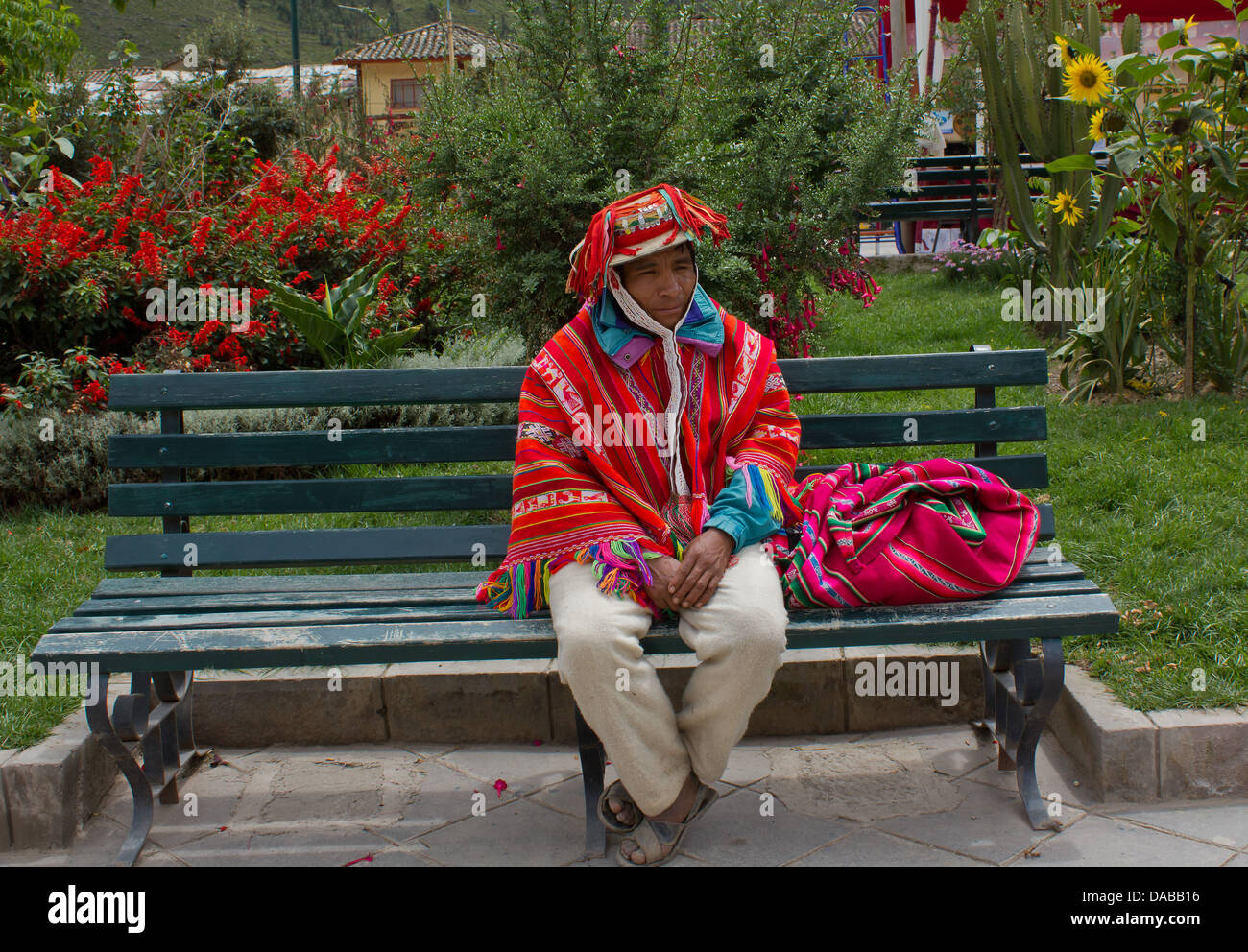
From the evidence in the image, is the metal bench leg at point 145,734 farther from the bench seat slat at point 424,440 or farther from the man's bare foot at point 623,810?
the man's bare foot at point 623,810

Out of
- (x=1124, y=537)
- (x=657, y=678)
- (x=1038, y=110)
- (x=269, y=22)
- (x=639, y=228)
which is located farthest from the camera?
(x=269, y=22)

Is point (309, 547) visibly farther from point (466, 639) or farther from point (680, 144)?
point (680, 144)

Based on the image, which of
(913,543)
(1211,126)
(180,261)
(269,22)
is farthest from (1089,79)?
(269,22)

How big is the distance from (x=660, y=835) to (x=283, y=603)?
1177mm

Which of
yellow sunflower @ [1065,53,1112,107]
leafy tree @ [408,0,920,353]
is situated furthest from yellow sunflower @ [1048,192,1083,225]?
leafy tree @ [408,0,920,353]

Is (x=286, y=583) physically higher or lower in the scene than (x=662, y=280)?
lower

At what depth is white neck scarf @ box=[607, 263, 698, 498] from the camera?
120 inches

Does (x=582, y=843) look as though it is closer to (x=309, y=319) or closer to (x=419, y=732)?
(x=419, y=732)

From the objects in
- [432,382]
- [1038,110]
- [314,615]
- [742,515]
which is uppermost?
[1038,110]

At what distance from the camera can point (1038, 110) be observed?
7707mm

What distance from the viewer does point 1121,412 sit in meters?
5.50

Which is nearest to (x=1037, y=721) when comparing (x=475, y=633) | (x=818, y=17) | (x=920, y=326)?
(x=475, y=633)

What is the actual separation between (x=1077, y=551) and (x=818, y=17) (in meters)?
3.04

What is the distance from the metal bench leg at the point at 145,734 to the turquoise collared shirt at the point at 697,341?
1506 mm
